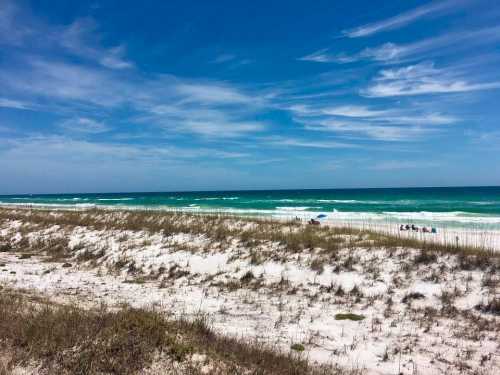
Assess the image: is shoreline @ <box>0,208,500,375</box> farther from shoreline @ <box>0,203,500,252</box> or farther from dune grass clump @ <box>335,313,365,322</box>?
shoreline @ <box>0,203,500,252</box>

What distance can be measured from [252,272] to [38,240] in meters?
12.7

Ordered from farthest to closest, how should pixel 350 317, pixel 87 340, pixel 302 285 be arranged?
pixel 302 285, pixel 350 317, pixel 87 340

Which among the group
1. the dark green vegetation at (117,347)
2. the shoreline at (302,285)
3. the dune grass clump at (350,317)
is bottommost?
the dune grass clump at (350,317)

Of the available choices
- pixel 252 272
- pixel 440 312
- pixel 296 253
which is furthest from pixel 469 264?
pixel 252 272

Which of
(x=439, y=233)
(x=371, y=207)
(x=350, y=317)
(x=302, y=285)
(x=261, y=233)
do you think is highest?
(x=261, y=233)

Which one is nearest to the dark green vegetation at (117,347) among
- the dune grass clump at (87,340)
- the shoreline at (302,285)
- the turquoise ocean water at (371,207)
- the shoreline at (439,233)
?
the dune grass clump at (87,340)

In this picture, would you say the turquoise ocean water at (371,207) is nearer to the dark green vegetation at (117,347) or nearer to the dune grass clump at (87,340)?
the dark green vegetation at (117,347)

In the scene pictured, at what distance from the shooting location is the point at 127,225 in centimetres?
1909

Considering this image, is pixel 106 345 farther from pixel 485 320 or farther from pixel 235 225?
pixel 235 225

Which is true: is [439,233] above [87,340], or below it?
below

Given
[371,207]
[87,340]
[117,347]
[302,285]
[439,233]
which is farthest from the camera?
[371,207]

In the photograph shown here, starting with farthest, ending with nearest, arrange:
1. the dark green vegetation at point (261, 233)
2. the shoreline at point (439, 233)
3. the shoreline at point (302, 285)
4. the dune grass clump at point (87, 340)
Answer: the shoreline at point (439, 233), the dark green vegetation at point (261, 233), the shoreline at point (302, 285), the dune grass clump at point (87, 340)

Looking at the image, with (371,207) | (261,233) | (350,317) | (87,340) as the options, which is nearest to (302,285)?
(350,317)

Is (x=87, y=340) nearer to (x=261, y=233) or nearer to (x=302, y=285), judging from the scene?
(x=302, y=285)
